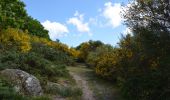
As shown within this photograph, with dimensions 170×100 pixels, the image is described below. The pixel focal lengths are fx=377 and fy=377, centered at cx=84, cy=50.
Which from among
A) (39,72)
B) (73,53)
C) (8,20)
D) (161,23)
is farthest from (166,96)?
(73,53)

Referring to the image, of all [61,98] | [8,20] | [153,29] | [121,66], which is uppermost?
[8,20]

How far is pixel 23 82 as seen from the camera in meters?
16.5

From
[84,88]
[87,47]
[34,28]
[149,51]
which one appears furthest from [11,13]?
[34,28]

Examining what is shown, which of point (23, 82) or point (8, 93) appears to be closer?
point (8, 93)

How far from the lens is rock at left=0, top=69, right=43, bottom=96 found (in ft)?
53.0

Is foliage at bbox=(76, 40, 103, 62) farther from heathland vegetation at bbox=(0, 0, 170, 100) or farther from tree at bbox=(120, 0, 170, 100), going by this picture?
tree at bbox=(120, 0, 170, 100)

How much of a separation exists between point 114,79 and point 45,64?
438 cm

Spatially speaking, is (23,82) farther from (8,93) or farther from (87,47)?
(87,47)

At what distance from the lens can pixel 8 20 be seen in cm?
2402

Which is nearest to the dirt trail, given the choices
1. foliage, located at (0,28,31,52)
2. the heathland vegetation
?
the heathland vegetation

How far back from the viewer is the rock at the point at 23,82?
1614cm

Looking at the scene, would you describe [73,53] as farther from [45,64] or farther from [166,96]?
[166,96]

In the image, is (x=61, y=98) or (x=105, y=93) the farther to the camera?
(x=105, y=93)

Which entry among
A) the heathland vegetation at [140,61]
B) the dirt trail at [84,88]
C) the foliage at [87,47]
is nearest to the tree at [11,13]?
the heathland vegetation at [140,61]
